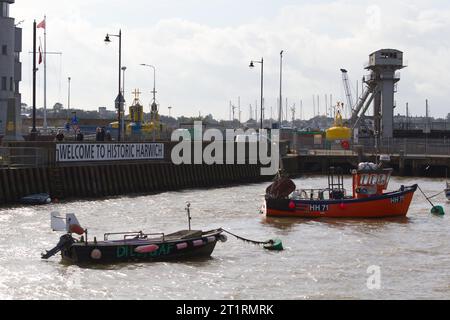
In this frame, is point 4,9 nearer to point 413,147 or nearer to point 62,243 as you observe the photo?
point 413,147

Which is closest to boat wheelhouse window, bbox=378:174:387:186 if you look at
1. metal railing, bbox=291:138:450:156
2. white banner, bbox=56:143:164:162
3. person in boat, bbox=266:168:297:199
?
person in boat, bbox=266:168:297:199

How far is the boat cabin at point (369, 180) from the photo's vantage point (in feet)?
→ 165

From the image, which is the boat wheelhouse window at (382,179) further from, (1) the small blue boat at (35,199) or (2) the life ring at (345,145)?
(2) the life ring at (345,145)

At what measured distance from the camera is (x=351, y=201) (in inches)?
A: 1924

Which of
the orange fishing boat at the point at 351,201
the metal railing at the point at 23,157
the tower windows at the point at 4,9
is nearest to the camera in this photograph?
the orange fishing boat at the point at 351,201

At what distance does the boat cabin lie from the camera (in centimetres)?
5016

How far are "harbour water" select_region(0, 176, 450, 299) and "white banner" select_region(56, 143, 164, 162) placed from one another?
6.33 meters

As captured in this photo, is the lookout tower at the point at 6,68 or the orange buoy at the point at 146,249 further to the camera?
the lookout tower at the point at 6,68

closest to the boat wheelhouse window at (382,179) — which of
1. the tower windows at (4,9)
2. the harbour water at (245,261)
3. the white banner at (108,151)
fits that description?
→ the harbour water at (245,261)

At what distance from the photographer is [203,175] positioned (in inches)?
2896

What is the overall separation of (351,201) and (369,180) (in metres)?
2.16

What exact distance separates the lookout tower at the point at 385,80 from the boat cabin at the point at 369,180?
216 ft

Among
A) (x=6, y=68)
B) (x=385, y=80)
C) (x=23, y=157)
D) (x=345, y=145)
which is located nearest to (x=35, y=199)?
(x=23, y=157)
